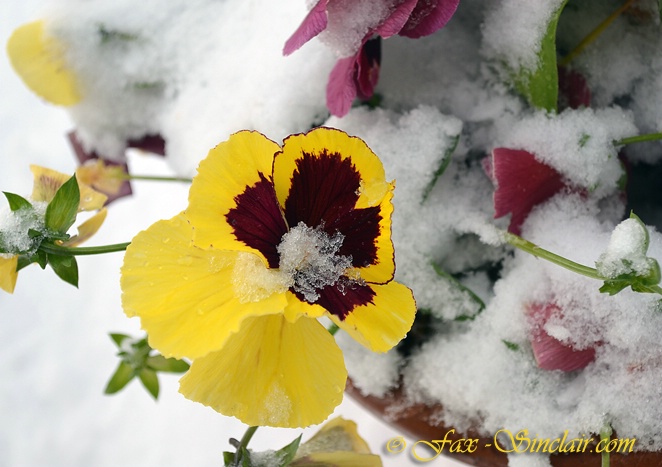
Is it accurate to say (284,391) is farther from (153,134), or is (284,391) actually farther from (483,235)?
(153,134)

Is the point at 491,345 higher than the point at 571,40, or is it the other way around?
the point at 571,40

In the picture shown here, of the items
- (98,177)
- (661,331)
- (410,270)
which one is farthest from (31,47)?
(661,331)

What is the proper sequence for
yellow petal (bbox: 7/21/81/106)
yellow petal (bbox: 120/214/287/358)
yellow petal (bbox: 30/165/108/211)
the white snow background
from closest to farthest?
1. yellow petal (bbox: 120/214/287/358)
2. yellow petal (bbox: 30/165/108/211)
3. yellow petal (bbox: 7/21/81/106)
4. the white snow background

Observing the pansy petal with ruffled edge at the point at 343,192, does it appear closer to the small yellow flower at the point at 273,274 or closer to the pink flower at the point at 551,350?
the small yellow flower at the point at 273,274

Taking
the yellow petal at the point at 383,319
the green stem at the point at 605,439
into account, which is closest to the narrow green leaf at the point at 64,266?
the yellow petal at the point at 383,319

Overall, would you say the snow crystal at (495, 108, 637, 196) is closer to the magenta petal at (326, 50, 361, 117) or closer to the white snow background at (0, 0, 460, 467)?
the magenta petal at (326, 50, 361, 117)

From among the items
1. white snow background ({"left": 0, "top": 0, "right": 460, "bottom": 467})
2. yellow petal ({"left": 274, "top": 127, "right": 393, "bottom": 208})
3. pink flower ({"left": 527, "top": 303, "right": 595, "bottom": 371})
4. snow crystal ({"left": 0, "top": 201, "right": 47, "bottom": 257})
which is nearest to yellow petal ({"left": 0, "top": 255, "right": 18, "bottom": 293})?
snow crystal ({"left": 0, "top": 201, "right": 47, "bottom": 257})
